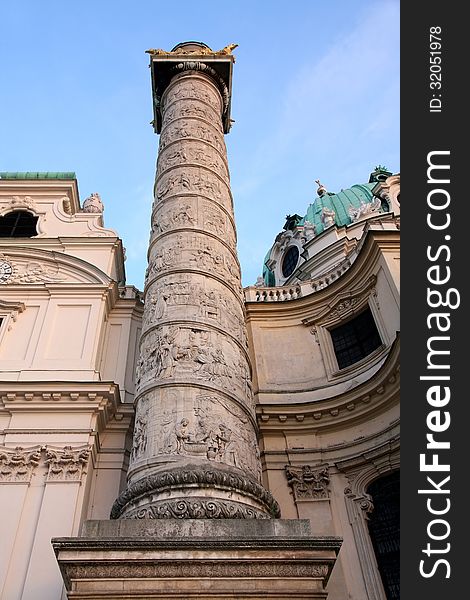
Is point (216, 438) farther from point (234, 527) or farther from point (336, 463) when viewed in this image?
point (336, 463)

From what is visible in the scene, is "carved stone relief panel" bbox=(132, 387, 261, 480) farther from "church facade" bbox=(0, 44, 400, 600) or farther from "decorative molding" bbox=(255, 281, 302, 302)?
"decorative molding" bbox=(255, 281, 302, 302)

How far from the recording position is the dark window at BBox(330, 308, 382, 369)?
13.4m

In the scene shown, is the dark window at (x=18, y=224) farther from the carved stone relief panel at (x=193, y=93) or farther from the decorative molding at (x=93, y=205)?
the carved stone relief panel at (x=193, y=93)

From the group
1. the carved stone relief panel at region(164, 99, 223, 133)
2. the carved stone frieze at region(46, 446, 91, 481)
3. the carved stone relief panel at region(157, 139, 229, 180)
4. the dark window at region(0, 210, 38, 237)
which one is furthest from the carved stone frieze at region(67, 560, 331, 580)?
the dark window at region(0, 210, 38, 237)

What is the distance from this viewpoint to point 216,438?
7.13 m

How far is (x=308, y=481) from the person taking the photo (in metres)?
11.2

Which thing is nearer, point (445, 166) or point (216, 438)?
point (445, 166)

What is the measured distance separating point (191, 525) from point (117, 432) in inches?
234

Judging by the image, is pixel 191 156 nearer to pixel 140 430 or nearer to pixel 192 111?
pixel 192 111

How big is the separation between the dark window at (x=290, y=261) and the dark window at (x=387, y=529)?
55.6 feet

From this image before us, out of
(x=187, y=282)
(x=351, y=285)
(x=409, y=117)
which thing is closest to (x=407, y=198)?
(x=409, y=117)

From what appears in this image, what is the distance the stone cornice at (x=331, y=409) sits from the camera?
37.8 feet

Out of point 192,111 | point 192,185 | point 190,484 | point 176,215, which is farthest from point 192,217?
point 190,484
